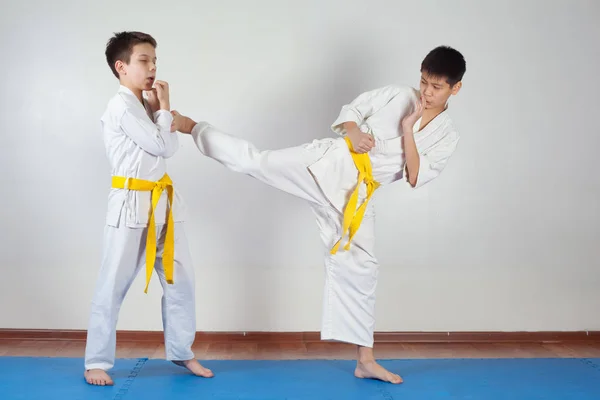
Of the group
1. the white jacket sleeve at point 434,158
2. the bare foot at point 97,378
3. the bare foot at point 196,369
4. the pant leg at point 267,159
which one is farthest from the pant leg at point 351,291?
the bare foot at point 97,378

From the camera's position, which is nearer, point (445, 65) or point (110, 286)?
point (110, 286)

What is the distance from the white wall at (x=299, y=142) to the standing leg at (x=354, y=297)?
775 mm

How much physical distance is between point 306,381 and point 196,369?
1.66 feet

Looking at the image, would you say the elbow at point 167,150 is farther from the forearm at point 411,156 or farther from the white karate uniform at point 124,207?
the forearm at point 411,156

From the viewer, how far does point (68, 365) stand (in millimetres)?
2961

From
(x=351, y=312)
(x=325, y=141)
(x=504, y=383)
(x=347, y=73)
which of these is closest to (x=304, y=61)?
(x=347, y=73)

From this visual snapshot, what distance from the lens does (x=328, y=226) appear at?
2.94 m

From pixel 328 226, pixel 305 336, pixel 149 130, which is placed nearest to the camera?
pixel 149 130

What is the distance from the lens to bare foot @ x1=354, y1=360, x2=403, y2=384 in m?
2.80

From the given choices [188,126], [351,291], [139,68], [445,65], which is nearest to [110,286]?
[188,126]

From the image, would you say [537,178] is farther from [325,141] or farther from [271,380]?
[271,380]

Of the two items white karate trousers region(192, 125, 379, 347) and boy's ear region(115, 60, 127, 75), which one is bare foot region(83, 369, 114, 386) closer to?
white karate trousers region(192, 125, 379, 347)

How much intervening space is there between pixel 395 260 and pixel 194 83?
1531 mm

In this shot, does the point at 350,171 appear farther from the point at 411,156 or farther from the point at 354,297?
the point at 354,297
